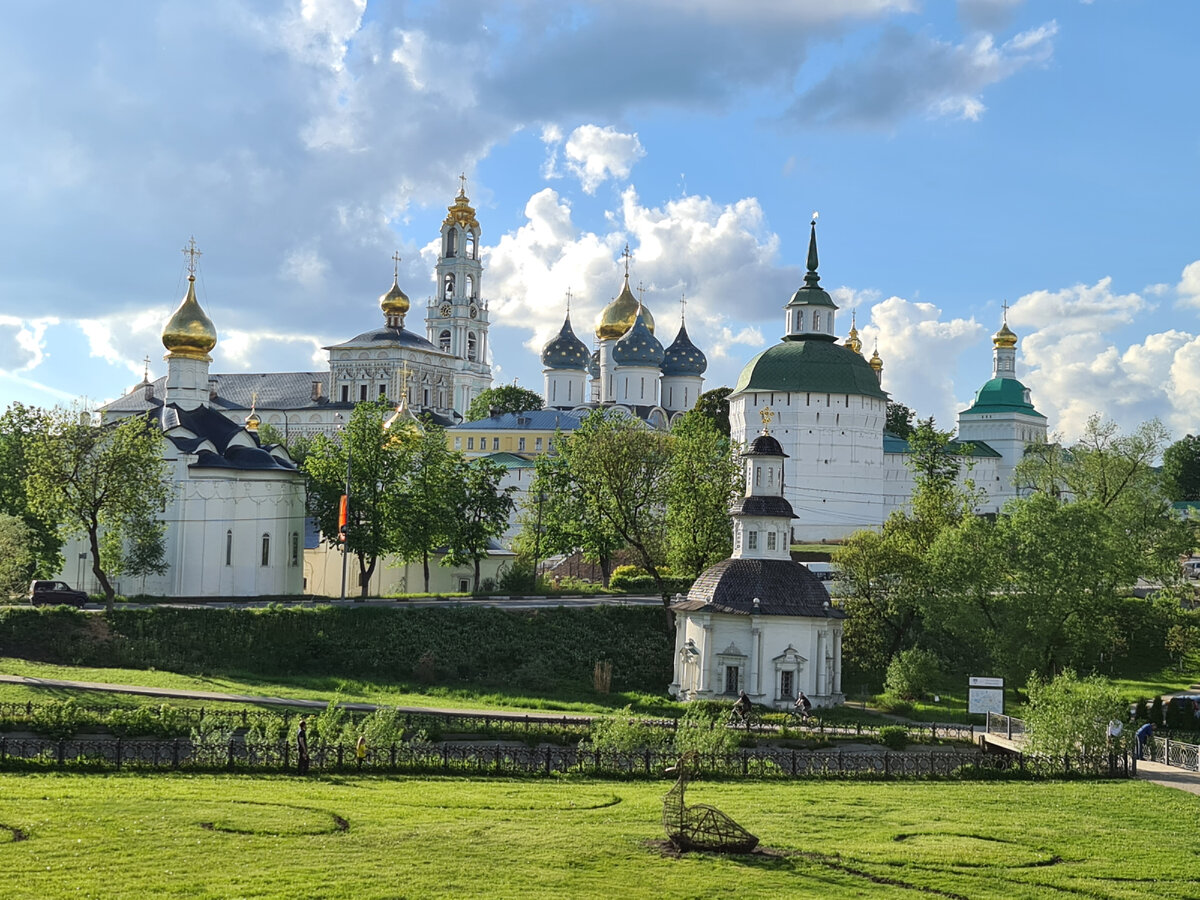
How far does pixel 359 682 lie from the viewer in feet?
142

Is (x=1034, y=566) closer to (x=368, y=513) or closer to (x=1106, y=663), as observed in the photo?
(x=1106, y=663)

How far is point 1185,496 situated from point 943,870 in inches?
3894

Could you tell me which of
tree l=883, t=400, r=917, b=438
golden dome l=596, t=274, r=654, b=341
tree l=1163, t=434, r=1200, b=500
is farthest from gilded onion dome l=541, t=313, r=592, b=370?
tree l=1163, t=434, r=1200, b=500

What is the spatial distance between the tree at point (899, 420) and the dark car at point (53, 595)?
62246 mm

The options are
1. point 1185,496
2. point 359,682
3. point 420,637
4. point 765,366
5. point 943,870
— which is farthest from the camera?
point 1185,496

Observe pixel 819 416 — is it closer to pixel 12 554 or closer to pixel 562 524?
pixel 562 524

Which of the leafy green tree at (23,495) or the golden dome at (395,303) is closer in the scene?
the leafy green tree at (23,495)

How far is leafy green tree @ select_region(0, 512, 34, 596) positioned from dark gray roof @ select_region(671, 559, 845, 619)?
2131cm

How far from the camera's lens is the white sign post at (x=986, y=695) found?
3709 cm

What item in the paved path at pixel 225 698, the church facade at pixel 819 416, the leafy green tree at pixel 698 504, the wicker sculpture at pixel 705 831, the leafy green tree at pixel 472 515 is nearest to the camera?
the wicker sculpture at pixel 705 831

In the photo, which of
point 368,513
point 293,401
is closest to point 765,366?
point 368,513

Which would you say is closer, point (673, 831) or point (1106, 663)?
point (673, 831)

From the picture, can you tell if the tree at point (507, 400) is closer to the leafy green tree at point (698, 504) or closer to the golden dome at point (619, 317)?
the golden dome at point (619, 317)

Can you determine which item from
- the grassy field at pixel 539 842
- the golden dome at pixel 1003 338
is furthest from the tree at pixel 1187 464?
the grassy field at pixel 539 842
